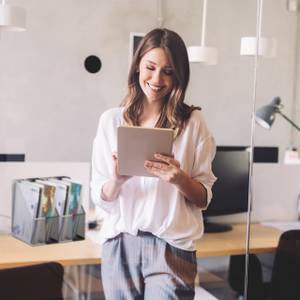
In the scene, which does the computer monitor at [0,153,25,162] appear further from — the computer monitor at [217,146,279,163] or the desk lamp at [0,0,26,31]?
the computer monitor at [217,146,279,163]

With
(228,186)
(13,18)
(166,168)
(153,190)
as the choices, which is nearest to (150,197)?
(153,190)

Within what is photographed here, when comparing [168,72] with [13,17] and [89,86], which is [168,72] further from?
[13,17]

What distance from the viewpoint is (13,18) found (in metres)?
1.65

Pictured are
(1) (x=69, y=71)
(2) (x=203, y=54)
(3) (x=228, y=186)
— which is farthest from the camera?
(3) (x=228, y=186)

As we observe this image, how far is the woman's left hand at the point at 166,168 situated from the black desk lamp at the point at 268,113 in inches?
30.2

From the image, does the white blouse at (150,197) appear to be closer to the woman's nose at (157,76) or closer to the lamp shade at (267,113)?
the woman's nose at (157,76)

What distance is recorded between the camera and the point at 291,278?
2.45 metres

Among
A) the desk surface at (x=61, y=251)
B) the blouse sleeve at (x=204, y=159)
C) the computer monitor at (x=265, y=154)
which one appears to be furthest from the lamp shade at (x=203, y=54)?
the desk surface at (x=61, y=251)

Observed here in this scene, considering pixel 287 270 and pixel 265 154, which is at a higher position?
pixel 265 154

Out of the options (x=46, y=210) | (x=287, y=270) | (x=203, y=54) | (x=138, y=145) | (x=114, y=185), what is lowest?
(x=287, y=270)

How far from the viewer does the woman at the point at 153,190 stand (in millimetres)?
1582

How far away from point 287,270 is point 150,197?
1.15 metres

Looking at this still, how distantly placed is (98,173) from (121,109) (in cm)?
22

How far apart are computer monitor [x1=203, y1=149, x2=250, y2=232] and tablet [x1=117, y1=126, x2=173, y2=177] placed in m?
0.42
